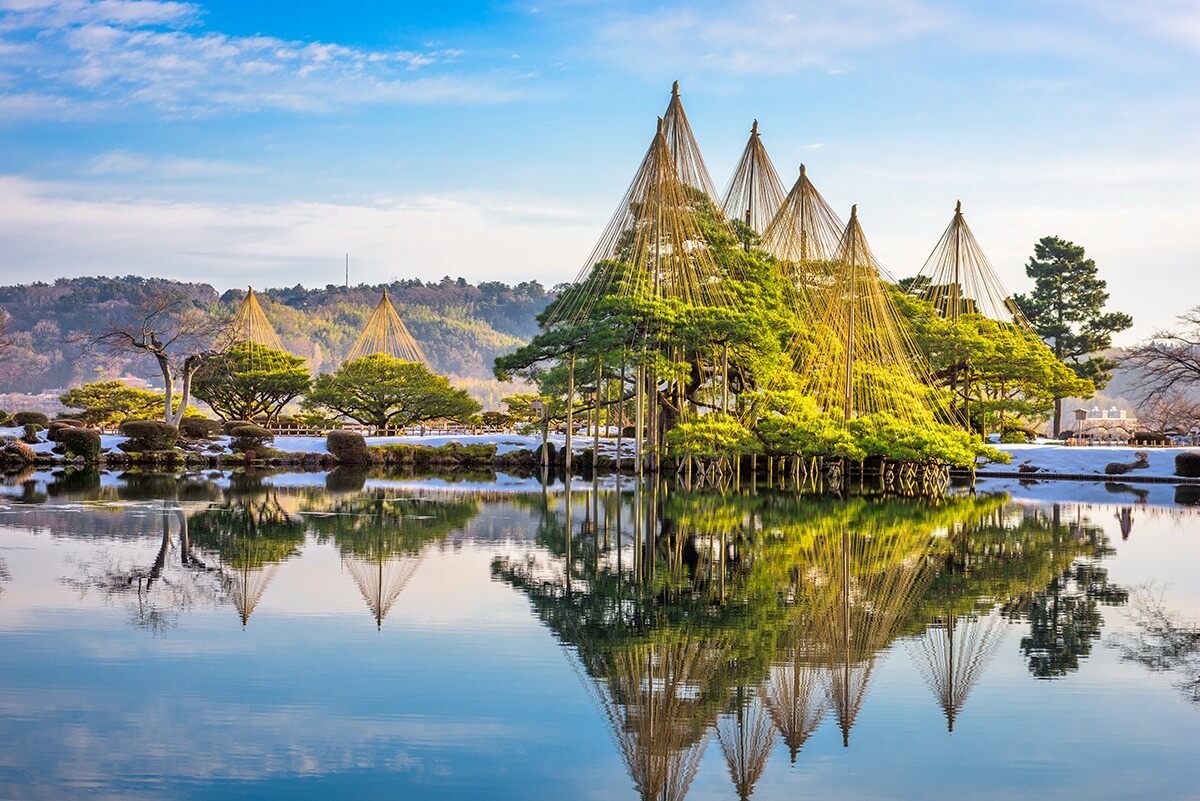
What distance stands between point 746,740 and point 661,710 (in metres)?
0.66

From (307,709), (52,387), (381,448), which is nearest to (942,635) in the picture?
(307,709)

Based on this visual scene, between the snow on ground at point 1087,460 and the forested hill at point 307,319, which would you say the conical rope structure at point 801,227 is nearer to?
the snow on ground at point 1087,460

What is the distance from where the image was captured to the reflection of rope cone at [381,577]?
1112 centimetres

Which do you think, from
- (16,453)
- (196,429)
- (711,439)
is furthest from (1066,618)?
(196,429)

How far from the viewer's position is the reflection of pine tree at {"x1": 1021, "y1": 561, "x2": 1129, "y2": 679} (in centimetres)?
932

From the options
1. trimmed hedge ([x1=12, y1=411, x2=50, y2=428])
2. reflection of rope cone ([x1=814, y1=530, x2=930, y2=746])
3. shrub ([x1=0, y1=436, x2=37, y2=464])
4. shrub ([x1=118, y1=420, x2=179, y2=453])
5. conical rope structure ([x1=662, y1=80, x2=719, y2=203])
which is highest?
conical rope structure ([x1=662, y1=80, x2=719, y2=203])

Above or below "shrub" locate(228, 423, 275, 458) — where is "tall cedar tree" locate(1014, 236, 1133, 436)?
above

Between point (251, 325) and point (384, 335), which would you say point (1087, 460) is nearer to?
point (384, 335)

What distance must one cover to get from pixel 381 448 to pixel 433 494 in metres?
→ 14.6

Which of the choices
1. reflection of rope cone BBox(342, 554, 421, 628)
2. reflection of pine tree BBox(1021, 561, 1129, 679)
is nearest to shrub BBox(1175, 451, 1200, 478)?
reflection of pine tree BBox(1021, 561, 1129, 679)

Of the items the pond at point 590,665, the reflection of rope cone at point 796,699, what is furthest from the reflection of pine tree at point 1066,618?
the reflection of rope cone at point 796,699

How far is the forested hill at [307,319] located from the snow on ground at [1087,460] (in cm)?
7775

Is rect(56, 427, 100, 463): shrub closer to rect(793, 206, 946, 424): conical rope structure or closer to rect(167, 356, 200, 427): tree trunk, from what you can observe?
rect(167, 356, 200, 427): tree trunk

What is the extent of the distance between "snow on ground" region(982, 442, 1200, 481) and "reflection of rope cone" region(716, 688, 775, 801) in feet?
98.6
